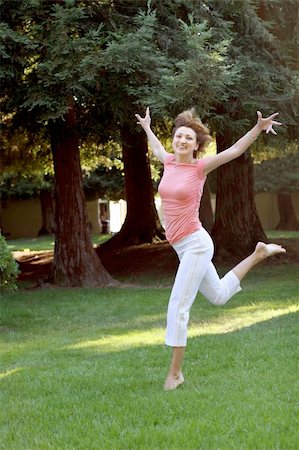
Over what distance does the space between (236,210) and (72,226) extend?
467cm

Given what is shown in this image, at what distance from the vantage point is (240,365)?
6023mm

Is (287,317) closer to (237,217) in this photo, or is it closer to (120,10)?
(120,10)

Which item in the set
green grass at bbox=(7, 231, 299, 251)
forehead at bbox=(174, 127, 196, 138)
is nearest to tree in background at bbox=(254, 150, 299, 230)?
green grass at bbox=(7, 231, 299, 251)

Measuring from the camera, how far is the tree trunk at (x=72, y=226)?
1359 cm

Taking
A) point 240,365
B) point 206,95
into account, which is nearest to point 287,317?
point 240,365

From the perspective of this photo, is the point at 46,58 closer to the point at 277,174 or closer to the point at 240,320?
the point at 240,320

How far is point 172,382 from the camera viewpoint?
5.35 meters

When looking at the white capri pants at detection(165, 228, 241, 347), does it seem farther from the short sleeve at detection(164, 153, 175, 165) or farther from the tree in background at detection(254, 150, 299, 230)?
the tree in background at detection(254, 150, 299, 230)

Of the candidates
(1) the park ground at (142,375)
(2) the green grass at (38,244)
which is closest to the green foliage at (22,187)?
A: (2) the green grass at (38,244)

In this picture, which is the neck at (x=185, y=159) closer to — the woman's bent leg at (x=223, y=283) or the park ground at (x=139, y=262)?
the woman's bent leg at (x=223, y=283)

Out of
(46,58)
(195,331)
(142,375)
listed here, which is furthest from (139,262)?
(142,375)

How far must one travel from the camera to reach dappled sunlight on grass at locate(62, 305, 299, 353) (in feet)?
25.4

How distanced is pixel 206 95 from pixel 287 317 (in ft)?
12.3

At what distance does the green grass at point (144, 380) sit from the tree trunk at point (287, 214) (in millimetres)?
22843
